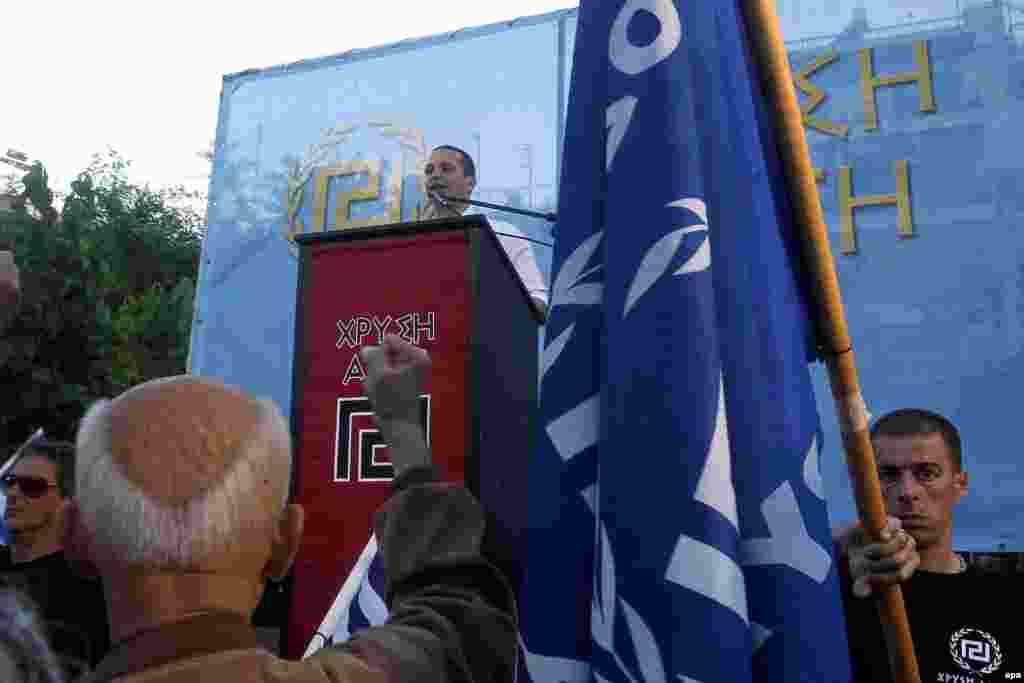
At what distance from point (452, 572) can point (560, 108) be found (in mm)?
4925

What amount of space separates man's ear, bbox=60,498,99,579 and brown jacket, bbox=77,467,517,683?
121 mm

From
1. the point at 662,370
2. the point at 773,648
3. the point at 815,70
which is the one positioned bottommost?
the point at 773,648

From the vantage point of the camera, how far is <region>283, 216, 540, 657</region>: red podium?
208 centimetres

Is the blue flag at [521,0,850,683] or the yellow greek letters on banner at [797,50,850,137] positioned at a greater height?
the yellow greek letters on banner at [797,50,850,137]

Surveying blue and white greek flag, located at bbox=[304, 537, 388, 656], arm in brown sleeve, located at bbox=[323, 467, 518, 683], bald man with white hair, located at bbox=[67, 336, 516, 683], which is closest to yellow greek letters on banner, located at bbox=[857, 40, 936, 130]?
blue and white greek flag, located at bbox=[304, 537, 388, 656]

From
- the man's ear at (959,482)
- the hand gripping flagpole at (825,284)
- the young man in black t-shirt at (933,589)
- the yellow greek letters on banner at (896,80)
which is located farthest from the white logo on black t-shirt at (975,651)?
the yellow greek letters on banner at (896,80)

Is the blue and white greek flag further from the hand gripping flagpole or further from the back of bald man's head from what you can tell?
the hand gripping flagpole

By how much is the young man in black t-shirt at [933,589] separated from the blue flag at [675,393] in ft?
1.25

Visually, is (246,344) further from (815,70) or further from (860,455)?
(860,455)

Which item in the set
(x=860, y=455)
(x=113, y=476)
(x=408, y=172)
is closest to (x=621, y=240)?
(x=860, y=455)

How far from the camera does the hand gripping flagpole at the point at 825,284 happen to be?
1330 mm

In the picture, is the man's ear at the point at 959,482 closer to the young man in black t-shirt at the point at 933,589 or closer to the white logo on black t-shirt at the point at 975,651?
the young man in black t-shirt at the point at 933,589

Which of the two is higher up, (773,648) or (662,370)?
(662,370)

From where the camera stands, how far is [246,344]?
6.14m
